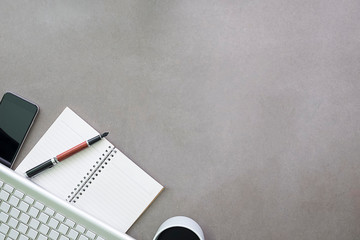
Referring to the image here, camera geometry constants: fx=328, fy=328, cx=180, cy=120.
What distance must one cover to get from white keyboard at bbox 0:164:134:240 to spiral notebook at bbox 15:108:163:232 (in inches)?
4.7

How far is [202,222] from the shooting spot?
2.56ft

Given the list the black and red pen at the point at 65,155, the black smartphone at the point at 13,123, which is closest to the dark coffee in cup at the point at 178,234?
the black and red pen at the point at 65,155

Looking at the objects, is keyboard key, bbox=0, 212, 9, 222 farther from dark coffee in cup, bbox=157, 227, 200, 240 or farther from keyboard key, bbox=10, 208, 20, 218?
dark coffee in cup, bbox=157, 227, 200, 240

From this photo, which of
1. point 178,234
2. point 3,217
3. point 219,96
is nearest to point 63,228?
point 3,217

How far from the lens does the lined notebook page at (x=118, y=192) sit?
2.52 feet

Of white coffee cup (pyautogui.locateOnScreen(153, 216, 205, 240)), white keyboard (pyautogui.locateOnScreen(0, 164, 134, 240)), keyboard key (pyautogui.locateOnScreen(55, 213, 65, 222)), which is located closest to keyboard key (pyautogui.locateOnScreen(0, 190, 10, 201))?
white keyboard (pyautogui.locateOnScreen(0, 164, 134, 240))

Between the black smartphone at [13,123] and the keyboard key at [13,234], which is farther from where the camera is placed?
the black smartphone at [13,123]

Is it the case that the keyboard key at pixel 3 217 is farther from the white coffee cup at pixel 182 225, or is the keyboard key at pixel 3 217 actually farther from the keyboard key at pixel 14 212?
the white coffee cup at pixel 182 225

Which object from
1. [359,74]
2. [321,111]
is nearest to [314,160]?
[321,111]

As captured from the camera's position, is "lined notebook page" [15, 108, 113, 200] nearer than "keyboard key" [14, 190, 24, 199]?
No

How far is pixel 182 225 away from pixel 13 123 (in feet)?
1.53

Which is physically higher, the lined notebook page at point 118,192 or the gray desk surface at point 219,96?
the gray desk surface at point 219,96

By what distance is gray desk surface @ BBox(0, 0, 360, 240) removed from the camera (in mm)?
780

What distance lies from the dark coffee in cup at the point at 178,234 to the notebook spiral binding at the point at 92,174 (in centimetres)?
21
